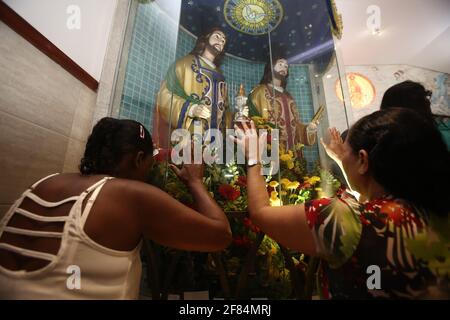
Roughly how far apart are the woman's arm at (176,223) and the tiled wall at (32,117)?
0.77 m

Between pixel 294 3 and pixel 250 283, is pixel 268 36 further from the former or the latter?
pixel 250 283

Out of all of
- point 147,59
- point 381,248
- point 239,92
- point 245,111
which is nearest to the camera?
point 381,248

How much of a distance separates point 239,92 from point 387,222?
1.80 metres

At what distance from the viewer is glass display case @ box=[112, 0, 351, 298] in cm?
125

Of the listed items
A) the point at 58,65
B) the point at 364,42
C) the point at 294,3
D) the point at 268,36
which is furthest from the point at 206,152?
the point at 364,42

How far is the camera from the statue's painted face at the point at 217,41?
7.18 feet

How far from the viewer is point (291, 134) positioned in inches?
80.5

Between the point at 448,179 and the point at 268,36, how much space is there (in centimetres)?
223

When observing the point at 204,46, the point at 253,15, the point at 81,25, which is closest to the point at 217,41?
the point at 204,46

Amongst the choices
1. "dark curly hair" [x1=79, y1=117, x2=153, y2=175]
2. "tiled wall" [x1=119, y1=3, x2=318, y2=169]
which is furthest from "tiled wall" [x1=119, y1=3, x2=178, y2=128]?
"dark curly hair" [x1=79, y1=117, x2=153, y2=175]

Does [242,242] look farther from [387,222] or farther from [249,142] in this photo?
[387,222]

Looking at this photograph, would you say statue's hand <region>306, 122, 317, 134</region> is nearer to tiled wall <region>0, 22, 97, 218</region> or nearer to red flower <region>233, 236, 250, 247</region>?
red flower <region>233, 236, 250, 247</region>

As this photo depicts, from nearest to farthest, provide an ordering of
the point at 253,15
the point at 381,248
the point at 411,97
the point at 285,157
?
the point at 381,248
the point at 411,97
the point at 285,157
the point at 253,15

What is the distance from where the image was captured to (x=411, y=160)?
0.55 m
